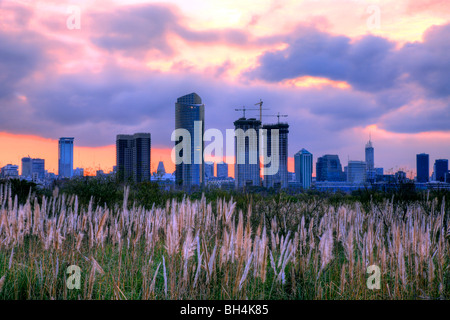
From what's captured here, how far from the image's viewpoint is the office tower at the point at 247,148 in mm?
89019

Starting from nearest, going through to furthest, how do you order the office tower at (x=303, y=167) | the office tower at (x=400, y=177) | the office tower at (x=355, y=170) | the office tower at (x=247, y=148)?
the office tower at (x=400, y=177) < the office tower at (x=355, y=170) < the office tower at (x=303, y=167) < the office tower at (x=247, y=148)

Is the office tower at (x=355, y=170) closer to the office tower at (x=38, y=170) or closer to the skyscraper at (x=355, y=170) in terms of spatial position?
the skyscraper at (x=355, y=170)

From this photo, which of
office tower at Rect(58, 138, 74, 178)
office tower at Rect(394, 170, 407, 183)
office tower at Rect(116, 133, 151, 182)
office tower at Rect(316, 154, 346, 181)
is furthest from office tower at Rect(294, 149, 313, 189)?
office tower at Rect(394, 170, 407, 183)

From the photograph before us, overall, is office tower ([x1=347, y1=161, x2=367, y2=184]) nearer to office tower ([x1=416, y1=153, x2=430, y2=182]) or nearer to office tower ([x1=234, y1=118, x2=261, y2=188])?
office tower ([x1=416, y1=153, x2=430, y2=182])

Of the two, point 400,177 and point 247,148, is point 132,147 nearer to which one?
point 400,177

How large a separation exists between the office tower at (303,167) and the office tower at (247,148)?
1917 cm

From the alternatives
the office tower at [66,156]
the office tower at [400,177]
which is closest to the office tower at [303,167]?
the office tower at [66,156]

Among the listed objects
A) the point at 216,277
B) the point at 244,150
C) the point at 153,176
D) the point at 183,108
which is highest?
the point at 183,108

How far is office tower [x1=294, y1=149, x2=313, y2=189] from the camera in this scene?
63.2 metres

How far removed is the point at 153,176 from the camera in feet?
42.2

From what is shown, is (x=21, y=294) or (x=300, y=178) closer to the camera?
(x=21, y=294)
